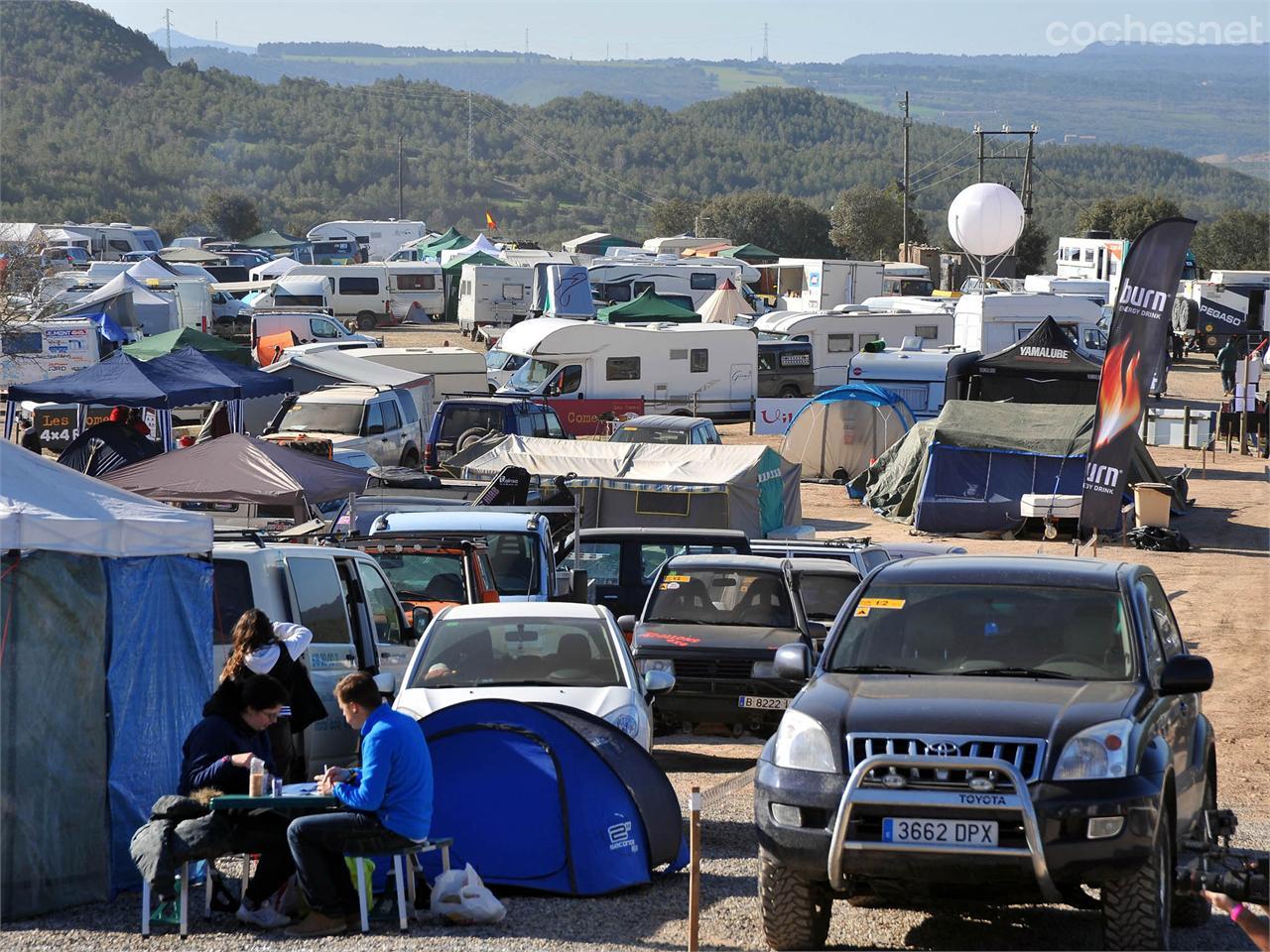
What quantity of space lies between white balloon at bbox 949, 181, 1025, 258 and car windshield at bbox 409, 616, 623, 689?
37.7 metres

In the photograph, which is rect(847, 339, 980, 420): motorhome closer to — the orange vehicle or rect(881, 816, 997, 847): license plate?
the orange vehicle

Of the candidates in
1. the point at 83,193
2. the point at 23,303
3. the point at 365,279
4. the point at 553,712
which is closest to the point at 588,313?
the point at 365,279

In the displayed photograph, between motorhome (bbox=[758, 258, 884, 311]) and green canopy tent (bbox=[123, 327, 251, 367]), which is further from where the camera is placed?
motorhome (bbox=[758, 258, 884, 311])

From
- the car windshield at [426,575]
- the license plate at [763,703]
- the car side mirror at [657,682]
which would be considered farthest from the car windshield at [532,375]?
the car side mirror at [657,682]

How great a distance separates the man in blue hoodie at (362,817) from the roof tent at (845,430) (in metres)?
22.7

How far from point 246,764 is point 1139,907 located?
368 centimetres

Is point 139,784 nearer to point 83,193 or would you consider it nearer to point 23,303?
point 23,303

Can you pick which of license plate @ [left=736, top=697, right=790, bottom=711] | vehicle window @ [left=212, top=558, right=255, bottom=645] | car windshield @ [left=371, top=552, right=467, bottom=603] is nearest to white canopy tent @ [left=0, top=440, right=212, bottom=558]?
vehicle window @ [left=212, top=558, right=255, bottom=645]

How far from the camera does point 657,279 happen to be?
5472 cm

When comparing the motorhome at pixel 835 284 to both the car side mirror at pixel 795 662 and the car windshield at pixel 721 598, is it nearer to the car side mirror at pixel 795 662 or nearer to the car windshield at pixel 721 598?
the car windshield at pixel 721 598

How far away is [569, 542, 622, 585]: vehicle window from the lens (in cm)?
1574

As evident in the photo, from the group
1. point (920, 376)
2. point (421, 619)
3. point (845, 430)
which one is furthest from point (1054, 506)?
point (421, 619)

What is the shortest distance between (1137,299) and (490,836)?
41.8 ft

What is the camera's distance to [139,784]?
7.70 m
